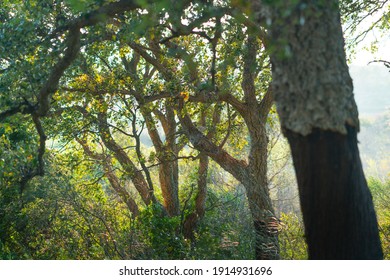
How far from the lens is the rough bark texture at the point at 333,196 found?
420 centimetres

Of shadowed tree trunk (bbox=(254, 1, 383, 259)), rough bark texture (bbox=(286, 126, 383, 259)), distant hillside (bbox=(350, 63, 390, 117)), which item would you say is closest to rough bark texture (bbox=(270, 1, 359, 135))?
shadowed tree trunk (bbox=(254, 1, 383, 259))

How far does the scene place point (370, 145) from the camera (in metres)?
130

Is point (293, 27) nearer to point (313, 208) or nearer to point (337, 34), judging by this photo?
point (337, 34)

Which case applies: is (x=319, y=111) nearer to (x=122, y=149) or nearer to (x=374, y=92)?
(x=122, y=149)

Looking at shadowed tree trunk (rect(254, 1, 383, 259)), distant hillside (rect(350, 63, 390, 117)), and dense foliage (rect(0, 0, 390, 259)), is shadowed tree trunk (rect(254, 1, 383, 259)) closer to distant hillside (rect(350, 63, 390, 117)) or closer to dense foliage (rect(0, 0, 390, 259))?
dense foliage (rect(0, 0, 390, 259))

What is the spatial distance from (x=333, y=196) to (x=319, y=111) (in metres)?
0.69

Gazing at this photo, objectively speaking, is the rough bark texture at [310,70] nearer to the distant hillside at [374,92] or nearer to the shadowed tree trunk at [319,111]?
the shadowed tree trunk at [319,111]

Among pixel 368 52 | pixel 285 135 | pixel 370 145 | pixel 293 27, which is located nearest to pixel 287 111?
pixel 285 135

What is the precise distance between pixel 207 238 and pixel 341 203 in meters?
7.16

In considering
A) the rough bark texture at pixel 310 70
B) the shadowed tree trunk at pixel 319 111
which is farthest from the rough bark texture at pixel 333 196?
the rough bark texture at pixel 310 70

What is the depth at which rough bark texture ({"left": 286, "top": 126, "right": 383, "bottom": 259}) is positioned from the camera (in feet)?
13.8

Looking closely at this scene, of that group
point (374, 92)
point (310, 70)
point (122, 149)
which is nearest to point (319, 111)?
point (310, 70)

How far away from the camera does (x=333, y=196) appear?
14.1 ft
